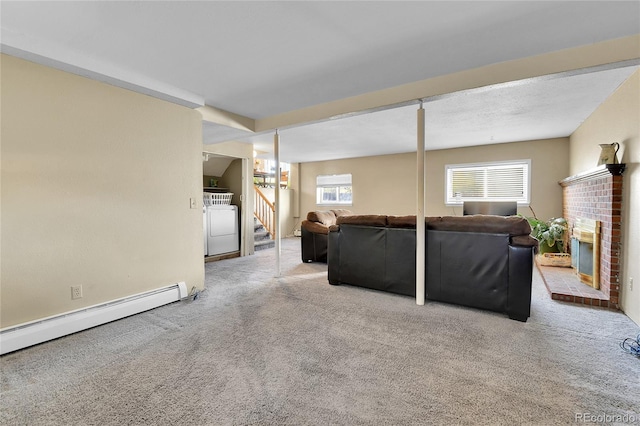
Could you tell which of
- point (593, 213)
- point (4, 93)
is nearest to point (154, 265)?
point (4, 93)

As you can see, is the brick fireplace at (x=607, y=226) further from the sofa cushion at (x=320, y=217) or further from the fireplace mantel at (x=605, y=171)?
the sofa cushion at (x=320, y=217)

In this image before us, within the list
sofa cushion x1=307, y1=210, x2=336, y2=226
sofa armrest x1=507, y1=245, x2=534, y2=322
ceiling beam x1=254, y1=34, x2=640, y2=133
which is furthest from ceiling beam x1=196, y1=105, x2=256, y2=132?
sofa armrest x1=507, y1=245, x2=534, y2=322

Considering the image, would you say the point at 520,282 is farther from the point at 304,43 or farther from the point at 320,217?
the point at 320,217

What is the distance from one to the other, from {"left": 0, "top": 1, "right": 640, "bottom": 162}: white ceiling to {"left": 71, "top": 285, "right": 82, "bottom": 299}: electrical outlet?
6.18 ft

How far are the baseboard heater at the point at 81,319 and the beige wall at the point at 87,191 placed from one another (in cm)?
7

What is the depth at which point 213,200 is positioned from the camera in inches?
220

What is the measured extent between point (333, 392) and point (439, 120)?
3979 millimetres

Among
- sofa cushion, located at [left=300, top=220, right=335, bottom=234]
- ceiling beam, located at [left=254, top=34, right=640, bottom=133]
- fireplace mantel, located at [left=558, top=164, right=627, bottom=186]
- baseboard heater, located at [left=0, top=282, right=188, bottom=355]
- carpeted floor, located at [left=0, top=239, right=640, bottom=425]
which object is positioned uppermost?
ceiling beam, located at [left=254, top=34, right=640, bottom=133]

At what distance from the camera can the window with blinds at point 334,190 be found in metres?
8.20

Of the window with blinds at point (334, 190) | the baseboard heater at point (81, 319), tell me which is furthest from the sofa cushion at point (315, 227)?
the window with blinds at point (334, 190)

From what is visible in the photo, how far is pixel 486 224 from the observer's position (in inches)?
111

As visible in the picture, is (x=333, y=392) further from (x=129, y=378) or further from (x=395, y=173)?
(x=395, y=173)

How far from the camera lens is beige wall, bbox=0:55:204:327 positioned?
86.0 inches

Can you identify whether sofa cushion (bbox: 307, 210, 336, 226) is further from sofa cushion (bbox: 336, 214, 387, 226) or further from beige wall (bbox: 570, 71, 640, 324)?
beige wall (bbox: 570, 71, 640, 324)
